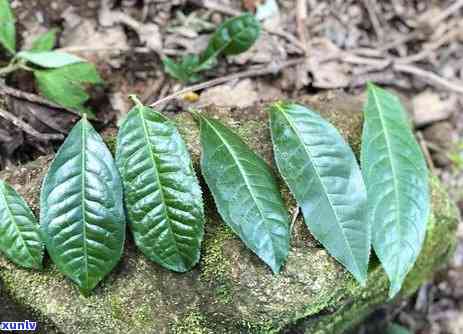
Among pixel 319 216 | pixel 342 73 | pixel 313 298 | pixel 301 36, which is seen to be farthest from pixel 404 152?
pixel 301 36

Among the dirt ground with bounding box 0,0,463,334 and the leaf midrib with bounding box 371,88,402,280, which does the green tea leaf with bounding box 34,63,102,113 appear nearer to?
the dirt ground with bounding box 0,0,463,334

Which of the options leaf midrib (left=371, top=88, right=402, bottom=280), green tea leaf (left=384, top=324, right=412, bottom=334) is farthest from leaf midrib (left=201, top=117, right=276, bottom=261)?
green tea leaf (left=384, top=324, right=412, bottom=334)

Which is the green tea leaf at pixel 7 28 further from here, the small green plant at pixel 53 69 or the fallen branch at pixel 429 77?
the fallen branch at pixel 429 77

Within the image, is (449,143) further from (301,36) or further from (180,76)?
(180,76)

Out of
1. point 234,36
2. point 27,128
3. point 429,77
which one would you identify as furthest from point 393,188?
point 27,128

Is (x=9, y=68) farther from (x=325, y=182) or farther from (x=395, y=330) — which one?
(x=395, y=330)
